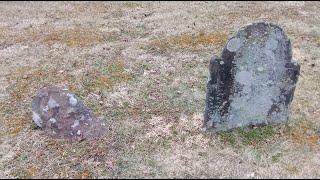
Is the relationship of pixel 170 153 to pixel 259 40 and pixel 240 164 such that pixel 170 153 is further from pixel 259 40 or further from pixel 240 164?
pixel 259 40

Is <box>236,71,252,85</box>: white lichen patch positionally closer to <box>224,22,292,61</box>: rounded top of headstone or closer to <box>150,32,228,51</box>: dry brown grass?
<box>224,22,292,61</box>: rounded top of headstone

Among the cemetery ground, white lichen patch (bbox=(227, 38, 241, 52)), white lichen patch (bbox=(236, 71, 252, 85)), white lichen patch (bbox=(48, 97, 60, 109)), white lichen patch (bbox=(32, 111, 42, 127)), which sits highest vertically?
white lichen patch (bbox=(227, 38, 241, 52))

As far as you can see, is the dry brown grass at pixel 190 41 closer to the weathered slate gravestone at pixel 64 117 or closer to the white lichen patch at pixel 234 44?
the weathered slate gravestone at pixel 64 117

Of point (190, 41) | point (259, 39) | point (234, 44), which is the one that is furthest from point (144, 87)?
point (259, 39)

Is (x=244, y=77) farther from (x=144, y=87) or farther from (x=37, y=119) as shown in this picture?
(x=37, y=119)

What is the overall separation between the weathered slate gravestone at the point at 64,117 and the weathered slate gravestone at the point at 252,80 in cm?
244

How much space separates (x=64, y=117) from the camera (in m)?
9.92

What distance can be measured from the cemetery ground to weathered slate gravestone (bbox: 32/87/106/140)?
0.68 ft

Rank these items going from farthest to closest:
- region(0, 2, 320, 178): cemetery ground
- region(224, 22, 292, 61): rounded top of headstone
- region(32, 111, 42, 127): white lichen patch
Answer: region(32, 111, 42, 127): white lichen patch → region(0, 2, 320, 178): cemetery ground → region(224, 22, 292, 61): rounded top of headstone

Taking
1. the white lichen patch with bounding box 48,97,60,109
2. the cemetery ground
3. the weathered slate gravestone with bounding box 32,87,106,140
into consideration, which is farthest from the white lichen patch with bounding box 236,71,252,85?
the white lichen patch with bounding box 48,97,60,109

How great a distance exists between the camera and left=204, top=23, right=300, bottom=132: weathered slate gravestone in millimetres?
9242

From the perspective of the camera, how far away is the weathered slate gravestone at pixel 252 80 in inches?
364

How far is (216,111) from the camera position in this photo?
9898 millimetres

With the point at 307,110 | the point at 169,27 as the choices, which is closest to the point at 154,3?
the point at 169,27
